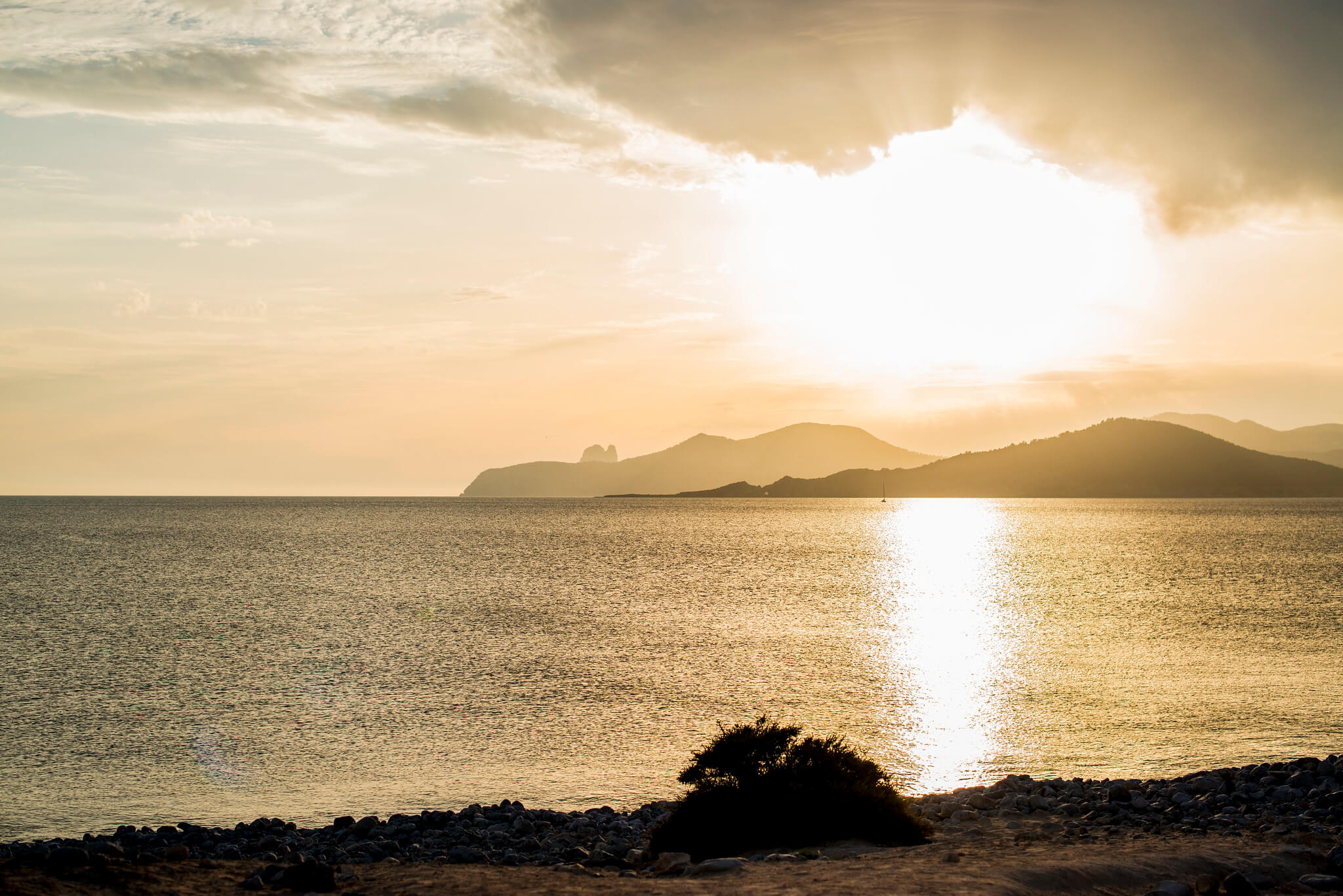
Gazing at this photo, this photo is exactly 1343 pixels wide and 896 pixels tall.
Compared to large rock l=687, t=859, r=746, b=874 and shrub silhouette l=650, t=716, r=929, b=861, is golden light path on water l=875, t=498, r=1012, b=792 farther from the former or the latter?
large rock l=687, t=859, r=746, b=874

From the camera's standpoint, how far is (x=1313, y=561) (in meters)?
84.1

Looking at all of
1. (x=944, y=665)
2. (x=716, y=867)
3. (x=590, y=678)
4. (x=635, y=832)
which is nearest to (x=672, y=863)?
(x=716, y=867)

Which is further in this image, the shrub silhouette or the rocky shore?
the shrub silhouette

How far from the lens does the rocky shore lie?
12.5 m

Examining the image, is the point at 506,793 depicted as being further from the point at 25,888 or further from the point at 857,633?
the point at 857,633

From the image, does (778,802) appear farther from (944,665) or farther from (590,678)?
(944,665)

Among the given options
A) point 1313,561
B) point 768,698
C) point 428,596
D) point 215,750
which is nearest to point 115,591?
point 428,596

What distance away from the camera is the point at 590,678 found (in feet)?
105

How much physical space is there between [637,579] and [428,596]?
722 inches

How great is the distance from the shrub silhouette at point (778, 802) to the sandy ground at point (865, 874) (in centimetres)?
85

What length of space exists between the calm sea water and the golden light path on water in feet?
0.54

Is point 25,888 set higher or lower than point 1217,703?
higher

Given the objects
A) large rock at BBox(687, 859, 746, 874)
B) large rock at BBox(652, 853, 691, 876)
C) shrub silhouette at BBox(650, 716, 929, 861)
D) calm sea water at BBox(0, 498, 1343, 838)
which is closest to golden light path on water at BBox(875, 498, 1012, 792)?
calm sea water at BBox(0, 498, 1343, 838)

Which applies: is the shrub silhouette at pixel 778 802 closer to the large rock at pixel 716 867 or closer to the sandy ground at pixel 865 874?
the sandy ground at pixel 865 874
